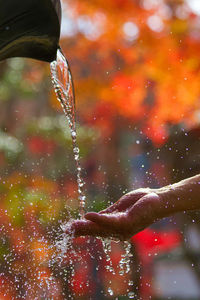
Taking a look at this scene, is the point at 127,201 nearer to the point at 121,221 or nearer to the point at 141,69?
the point at 121,221

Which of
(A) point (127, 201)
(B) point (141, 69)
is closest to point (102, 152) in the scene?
(B) point (141, 69)

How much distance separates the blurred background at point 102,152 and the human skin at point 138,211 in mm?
1311

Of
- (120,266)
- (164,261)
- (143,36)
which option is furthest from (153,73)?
(164,261)

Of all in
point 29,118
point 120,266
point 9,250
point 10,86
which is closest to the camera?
point 9,250

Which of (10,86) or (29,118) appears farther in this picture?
(29,118)

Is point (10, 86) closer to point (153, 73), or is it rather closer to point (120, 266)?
point (153, 73)

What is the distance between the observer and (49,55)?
2.75 ft

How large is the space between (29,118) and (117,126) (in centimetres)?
96

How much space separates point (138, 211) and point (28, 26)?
41 cm

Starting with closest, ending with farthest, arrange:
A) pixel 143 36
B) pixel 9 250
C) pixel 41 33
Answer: pixel 41 33
pixel 9 250
pixel 143 36

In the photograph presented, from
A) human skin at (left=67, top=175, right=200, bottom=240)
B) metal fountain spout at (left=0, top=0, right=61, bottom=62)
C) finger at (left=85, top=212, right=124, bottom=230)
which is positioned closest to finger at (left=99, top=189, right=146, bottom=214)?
human skin at (left=67, top=175, right=200, bottom=240)

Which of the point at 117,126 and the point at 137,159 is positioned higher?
the point at 117,126

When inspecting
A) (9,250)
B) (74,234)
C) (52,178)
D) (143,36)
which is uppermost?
(143,36)

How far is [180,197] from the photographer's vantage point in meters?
0.94
